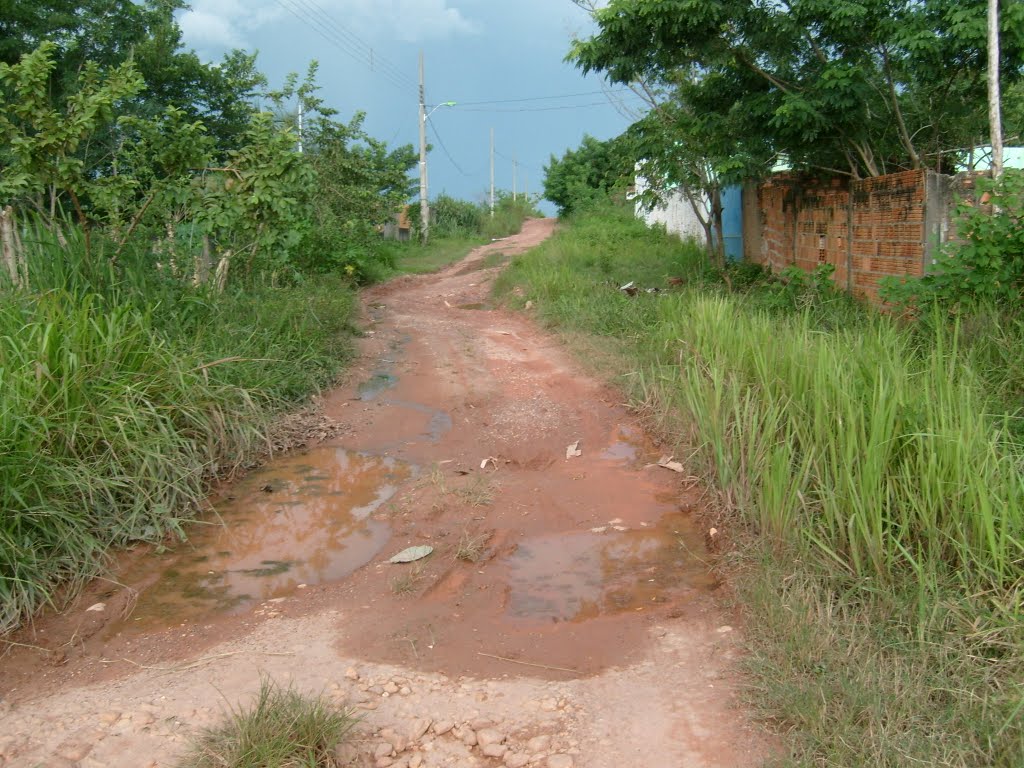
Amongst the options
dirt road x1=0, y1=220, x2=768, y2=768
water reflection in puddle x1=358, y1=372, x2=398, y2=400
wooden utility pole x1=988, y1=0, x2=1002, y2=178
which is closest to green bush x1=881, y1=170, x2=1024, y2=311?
wooden utility pole x1=988, y1=0, x2=1002, y2=178

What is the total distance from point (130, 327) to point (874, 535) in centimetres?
449

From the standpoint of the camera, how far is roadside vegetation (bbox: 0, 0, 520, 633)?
4.11 metres

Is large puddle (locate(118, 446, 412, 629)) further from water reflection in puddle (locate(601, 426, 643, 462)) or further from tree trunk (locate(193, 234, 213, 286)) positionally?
tree trunk (locate(193, 234, 213, 286))

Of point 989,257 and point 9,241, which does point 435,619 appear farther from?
point 989,257

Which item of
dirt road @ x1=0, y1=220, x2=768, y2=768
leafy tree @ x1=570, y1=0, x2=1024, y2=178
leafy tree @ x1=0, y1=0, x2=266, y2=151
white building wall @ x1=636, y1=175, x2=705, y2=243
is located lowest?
dirt road @ x1=0, y1=220, x2=768, y2=768

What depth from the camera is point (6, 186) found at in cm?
546

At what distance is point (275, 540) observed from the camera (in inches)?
179

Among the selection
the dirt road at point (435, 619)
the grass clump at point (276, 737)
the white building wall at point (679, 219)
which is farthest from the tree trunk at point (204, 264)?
the white building wall at point (679, 219)

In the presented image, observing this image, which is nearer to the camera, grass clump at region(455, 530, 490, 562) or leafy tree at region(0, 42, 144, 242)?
grass clump at region(455, 530, 490, 562)

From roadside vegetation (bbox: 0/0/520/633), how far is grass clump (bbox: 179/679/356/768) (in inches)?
58.0

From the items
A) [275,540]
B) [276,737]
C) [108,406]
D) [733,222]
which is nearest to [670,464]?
[275,540]

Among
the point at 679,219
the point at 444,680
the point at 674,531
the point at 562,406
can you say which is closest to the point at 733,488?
the point at 674,531

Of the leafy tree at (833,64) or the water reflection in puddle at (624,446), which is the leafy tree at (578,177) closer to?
the leafy tree at (833,64)

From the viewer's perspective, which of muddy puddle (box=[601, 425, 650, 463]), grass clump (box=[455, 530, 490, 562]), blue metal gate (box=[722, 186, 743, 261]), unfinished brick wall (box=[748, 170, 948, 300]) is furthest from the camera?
blue metal gate (box=[722, 186, 743, 261])
